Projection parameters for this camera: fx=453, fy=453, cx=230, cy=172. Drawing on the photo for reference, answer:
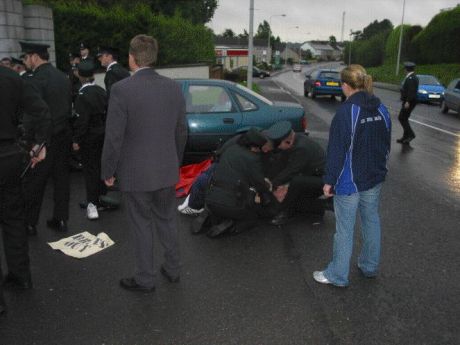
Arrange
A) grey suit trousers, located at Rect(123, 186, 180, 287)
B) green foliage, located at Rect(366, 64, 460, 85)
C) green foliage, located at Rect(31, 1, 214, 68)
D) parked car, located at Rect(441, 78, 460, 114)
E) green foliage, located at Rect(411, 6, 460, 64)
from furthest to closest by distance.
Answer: green foliage, located at Rect(411, 6, 460, 64), green foliage, located at Rect(366, 64, 460, 85), parked car, located at Rect(441, 78, 460, 114), green foliage, located at Rect(31, 1, 214, 68), grey suit trousers, located at Rect(123, 186, 180, 287)

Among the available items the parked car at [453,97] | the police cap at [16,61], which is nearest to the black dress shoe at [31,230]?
the police cap at [16,61]

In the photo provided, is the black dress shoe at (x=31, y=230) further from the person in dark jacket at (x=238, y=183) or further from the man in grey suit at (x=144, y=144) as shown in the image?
the person in dark jacket at (x=238, y=183)

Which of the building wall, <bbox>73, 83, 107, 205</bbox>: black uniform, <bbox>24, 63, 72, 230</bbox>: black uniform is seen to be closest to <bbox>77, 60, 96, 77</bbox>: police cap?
<bbox>73, 83, 107, 205</bbox>: black uniform

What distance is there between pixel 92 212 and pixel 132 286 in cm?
198

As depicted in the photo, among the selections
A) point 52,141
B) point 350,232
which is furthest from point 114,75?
point 350,232

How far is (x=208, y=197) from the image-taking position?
4840 mm

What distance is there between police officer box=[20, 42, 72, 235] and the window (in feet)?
9.14

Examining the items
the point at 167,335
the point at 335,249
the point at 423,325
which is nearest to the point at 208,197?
the point at 335,249

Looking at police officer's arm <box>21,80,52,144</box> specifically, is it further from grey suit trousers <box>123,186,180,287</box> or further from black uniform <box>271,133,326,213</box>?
black uniform <box>271,133,326,213</box>

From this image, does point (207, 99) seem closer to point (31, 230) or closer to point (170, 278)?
point (31, 230)

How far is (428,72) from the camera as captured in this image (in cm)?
3800

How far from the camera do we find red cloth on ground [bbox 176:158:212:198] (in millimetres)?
6543

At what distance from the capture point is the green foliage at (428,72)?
34.4 meters

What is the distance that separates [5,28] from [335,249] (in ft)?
27.7
